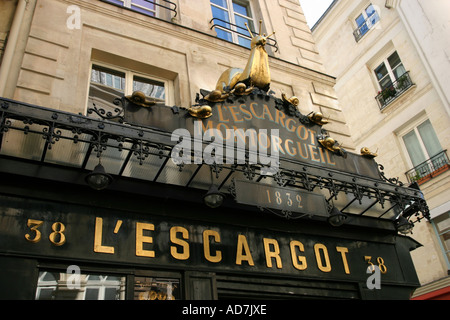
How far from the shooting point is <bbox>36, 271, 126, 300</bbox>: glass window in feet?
16.4

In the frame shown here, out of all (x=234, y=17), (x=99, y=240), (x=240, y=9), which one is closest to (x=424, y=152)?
(x=240, y=9)

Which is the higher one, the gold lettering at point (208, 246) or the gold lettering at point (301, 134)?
the gold lettering at point (301, 134)

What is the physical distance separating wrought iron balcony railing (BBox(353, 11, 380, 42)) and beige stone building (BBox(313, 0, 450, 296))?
0.17 ft

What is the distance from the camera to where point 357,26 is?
19500mm

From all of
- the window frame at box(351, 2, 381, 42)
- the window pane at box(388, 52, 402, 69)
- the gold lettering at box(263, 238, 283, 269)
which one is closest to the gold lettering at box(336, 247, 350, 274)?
the gold lettering at box(263, 238, 283, 269)

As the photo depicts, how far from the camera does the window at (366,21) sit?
60.6 ft

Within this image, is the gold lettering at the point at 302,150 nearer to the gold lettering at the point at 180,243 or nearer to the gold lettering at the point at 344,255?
the gold lettering at the point at 344,255

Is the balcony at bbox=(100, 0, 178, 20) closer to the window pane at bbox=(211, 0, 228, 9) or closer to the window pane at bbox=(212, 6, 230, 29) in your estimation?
the window pane at bbox=(212, 6, 230, 29)

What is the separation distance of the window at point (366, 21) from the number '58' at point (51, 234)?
16.8 metres

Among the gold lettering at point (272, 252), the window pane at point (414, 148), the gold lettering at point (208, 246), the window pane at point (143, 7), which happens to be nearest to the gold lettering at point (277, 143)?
the gold lettering at point (272, 252)

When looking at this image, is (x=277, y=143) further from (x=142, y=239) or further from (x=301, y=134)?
(x=142, y=239)

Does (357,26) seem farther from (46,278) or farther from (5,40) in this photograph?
(46,278)

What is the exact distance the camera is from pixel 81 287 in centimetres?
519
